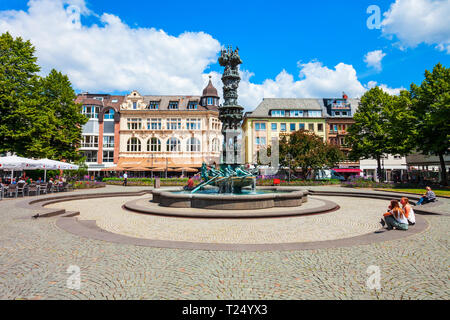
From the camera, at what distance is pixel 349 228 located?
9.34 meters

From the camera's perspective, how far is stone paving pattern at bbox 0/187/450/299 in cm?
407

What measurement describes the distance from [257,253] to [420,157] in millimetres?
56234

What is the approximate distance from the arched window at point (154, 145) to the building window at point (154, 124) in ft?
8.19

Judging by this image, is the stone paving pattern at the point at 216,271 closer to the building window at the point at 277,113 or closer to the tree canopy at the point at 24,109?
the tree canopy at the point at 24,109

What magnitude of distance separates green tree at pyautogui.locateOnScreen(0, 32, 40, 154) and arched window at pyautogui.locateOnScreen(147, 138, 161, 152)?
2503 cm

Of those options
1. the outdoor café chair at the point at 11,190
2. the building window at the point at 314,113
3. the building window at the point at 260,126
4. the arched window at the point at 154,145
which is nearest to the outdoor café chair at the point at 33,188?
the outdoor café chair at the point at 11,190

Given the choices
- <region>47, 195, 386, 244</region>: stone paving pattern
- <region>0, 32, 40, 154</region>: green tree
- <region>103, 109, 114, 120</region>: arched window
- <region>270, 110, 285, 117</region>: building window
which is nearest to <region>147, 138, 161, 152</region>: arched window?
<region>103, 109, 114, 120</region>: arched window

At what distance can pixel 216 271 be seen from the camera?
4977mm

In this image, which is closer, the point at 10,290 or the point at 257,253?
the point at 10,290

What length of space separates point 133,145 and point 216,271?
173 ft

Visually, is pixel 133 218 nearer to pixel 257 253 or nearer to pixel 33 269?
pixel 33 269

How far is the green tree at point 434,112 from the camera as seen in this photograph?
28328 mm

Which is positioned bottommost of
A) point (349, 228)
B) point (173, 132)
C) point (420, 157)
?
point (349, 228)
